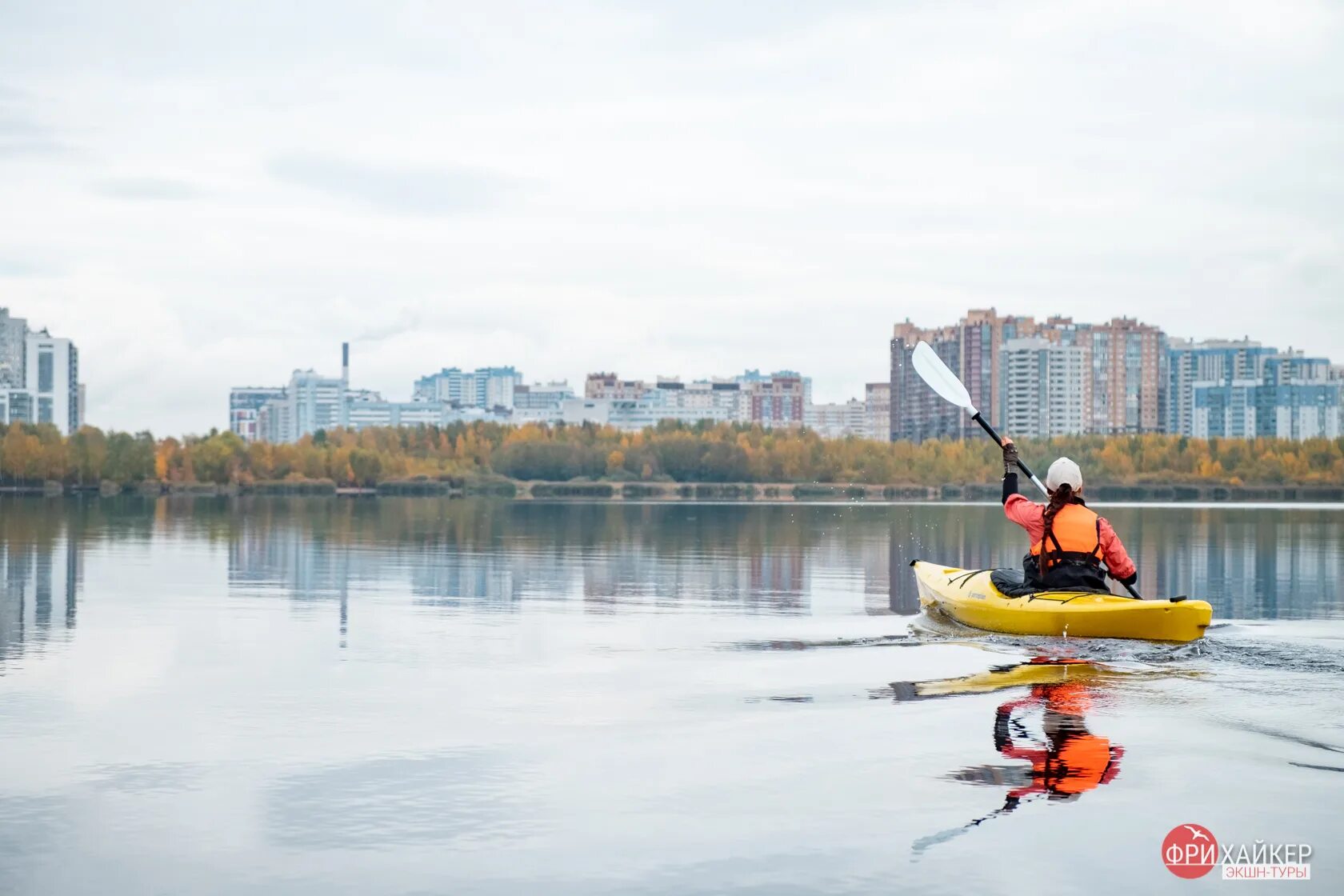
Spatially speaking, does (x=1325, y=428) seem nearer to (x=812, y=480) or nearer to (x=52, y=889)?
(x=812, y=480)

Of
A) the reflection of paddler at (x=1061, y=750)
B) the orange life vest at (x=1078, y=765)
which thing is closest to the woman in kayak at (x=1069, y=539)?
the reflection of paddler at (x=1061, y=750)

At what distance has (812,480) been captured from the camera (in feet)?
427

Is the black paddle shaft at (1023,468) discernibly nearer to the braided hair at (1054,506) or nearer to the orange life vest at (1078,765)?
the braided hair at (1054,506)

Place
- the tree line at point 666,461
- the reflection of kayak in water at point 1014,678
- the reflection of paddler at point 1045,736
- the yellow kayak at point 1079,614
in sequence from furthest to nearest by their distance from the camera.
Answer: the tree line at point 666,461, the yellow kayak at point 1079,614, the reflection of kayak in water at point 1014,678, the reflection of paddler at point 1045,736

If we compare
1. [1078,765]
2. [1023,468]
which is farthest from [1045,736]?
[1023,468]

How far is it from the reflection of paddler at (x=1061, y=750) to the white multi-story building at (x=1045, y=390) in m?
179

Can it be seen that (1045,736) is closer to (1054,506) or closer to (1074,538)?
Result: (1054,506)

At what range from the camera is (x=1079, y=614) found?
48.3 feet

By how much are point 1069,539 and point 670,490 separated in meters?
107

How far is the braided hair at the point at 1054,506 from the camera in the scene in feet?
47.9

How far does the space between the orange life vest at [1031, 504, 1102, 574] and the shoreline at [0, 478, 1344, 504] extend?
9171 cm

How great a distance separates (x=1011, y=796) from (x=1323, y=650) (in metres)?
7.85

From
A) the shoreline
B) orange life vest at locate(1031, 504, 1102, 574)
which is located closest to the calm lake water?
orange life vest at locate(1031, 504, 1102, 574)

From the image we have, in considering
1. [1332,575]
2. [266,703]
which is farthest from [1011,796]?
[1332,575]
